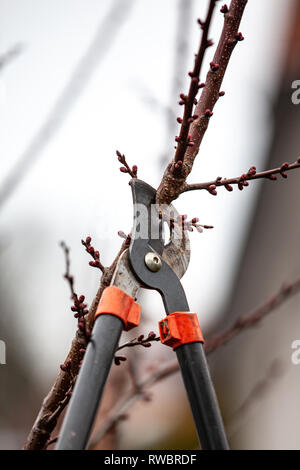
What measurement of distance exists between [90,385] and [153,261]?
315 millimetres

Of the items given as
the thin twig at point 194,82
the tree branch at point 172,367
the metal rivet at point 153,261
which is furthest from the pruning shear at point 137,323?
the tree branch at point 172,367

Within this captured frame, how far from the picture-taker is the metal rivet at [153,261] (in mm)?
951

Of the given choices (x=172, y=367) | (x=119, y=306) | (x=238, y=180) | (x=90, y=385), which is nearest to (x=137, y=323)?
(x=119, y=306)

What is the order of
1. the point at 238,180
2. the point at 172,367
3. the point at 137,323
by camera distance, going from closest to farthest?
1. the point at 137,323
2. the point at 238,180
3. the point at 172,367

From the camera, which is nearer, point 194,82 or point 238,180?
point 194,82

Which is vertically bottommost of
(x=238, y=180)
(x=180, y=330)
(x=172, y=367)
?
(x=180, y=330)

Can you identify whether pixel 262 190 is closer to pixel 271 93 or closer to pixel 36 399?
pixel 271 93

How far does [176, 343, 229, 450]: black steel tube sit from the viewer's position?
2.57ft

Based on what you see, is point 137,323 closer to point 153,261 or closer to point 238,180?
point 153,261

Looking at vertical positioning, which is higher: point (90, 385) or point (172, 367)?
point (172, 367)

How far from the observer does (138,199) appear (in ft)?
3.13

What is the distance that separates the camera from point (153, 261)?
958 mm

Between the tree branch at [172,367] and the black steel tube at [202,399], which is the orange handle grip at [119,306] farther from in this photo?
the tree branch at [172,367]
